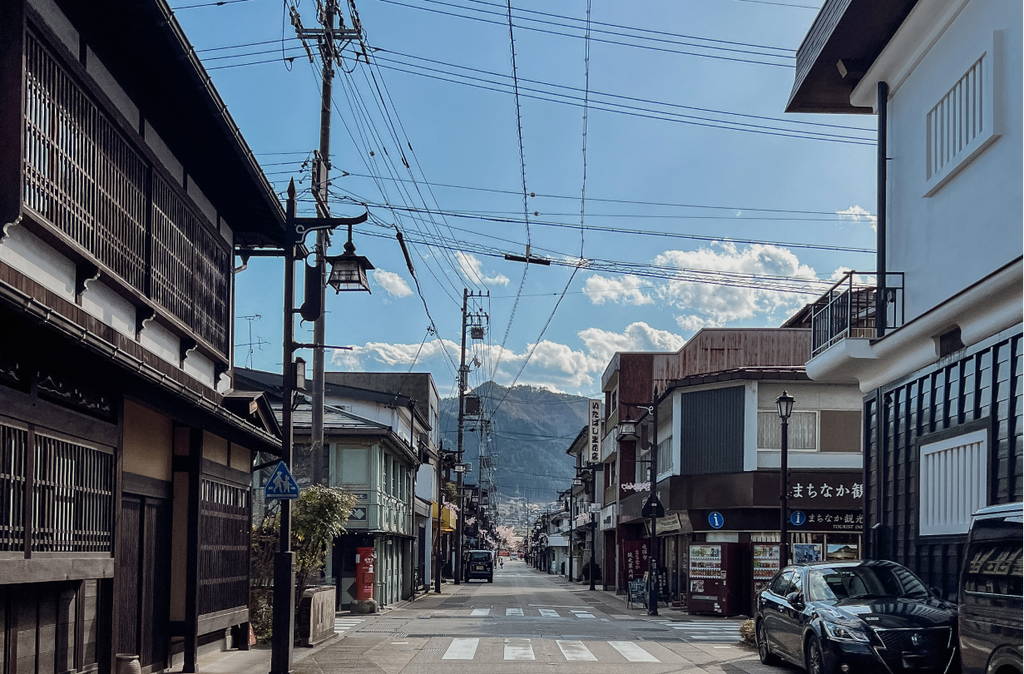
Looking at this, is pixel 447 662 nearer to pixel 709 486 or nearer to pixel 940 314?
pixel 940 314

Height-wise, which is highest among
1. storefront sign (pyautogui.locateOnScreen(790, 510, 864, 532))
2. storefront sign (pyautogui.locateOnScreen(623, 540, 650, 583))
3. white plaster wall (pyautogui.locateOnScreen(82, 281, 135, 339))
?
white plaster wall (pyautogui.locateOnScreen(82, 281, 135, 339))

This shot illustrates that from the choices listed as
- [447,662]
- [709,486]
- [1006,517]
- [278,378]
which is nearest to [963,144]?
[1006,517]

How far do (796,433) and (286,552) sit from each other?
76.3ft

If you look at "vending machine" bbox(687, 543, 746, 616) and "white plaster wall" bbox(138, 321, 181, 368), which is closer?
"white plaster wall" bbox(138, 321, 181, 368)

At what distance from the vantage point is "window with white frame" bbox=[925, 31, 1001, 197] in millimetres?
14672

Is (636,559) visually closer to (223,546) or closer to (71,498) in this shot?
(223,546)

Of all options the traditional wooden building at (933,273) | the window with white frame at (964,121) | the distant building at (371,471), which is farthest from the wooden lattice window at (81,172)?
the distant building at (371,471)

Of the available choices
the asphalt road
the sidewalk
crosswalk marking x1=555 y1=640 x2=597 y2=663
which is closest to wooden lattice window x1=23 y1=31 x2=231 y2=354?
the sidewalk

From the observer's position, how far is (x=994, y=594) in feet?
30.1

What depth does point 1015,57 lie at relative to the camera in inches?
558

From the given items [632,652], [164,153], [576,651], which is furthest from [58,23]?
[632,652]

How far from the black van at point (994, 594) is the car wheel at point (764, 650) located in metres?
7.73

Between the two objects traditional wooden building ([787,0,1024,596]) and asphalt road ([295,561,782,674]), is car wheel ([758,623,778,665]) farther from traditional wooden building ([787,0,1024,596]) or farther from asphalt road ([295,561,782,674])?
traditional wooden building ([787,0,1024,596])

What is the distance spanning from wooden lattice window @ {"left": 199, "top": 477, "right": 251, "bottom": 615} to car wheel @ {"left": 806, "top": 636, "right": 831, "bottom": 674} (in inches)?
337
